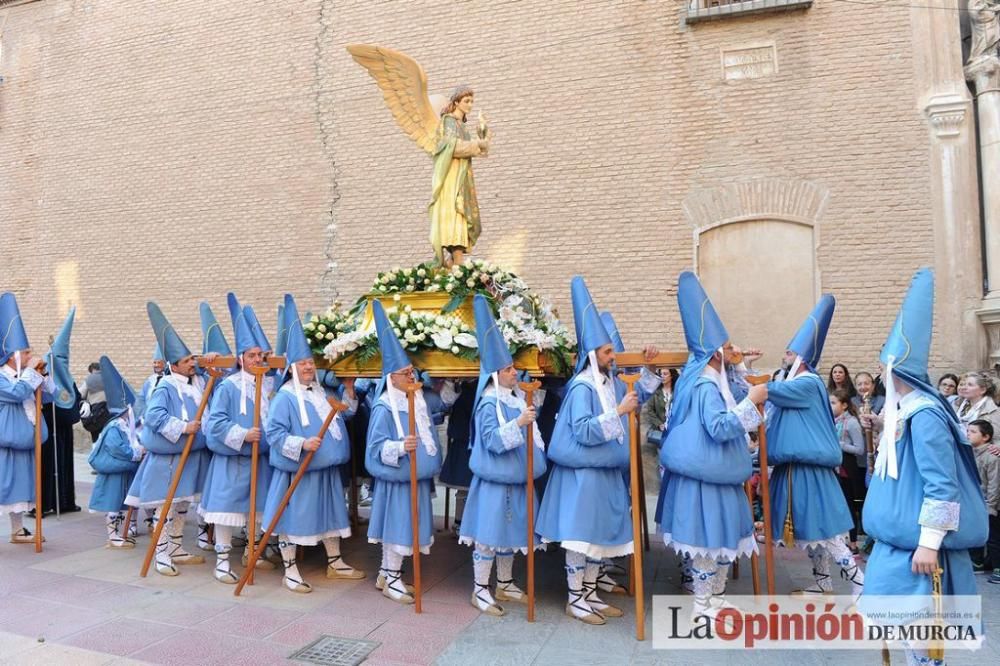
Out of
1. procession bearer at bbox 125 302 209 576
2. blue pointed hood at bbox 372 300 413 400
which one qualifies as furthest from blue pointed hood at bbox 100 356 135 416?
blue pointed hood at bbox 372 300 413 400

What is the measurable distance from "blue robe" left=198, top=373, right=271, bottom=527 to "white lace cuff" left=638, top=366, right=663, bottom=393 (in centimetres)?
306

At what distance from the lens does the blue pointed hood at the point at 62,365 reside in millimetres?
7446

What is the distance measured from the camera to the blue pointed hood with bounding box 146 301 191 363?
6.15 metres

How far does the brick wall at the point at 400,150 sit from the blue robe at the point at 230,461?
5.69 m

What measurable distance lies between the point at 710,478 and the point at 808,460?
1.02m

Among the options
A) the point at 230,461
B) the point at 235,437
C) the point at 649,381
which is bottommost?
the point at 230,461

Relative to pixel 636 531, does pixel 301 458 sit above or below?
above

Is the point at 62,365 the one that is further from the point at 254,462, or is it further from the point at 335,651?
the point at 335,651

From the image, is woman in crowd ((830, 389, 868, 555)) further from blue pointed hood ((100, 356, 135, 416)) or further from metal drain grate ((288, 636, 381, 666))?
blue pointed hood ((100, 356, 135, 416))

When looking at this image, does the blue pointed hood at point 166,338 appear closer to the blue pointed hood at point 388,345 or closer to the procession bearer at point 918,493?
the blue pointed hood at point 388,345

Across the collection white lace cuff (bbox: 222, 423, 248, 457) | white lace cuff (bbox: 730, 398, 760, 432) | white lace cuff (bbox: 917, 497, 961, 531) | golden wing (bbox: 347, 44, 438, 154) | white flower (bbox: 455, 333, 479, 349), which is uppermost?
golden wing (bbox: 347, 44, 438, 154)

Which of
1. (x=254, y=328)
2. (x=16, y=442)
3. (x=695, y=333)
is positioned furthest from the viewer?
(x=16, y=442)

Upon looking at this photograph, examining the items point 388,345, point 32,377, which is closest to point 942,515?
point 388,345

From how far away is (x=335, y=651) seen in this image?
14.1 feet
